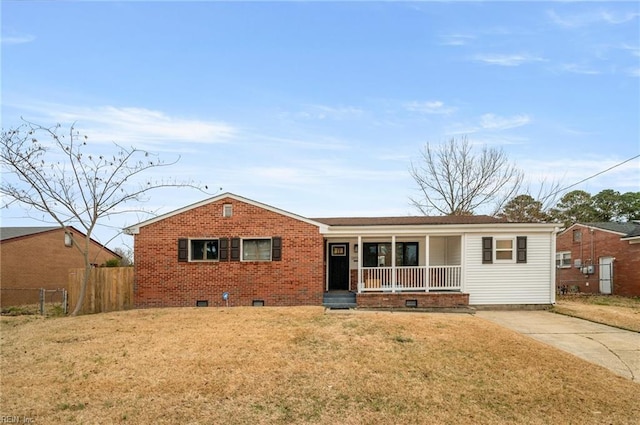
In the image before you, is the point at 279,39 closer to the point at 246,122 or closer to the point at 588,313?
the point at 246,122

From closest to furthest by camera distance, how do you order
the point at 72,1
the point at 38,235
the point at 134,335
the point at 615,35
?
the point at 134,335, the point at 72,1, the point at 615,35, the point at 38,235

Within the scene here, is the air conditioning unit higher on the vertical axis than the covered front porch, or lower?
lower

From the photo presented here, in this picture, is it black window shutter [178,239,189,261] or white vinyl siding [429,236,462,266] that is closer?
black window shutter [178,239,189,261]

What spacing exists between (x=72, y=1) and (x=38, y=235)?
736 inches

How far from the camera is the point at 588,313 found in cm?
1474

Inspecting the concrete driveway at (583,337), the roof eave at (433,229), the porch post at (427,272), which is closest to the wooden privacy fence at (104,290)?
the roof eave at (433,229)

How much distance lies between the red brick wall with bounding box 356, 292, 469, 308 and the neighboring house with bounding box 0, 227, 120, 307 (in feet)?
54.1

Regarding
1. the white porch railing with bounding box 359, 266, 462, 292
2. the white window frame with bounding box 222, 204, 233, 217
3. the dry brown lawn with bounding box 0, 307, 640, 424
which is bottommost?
the dry brown lawn with bounding box 0, 307, 640, 424

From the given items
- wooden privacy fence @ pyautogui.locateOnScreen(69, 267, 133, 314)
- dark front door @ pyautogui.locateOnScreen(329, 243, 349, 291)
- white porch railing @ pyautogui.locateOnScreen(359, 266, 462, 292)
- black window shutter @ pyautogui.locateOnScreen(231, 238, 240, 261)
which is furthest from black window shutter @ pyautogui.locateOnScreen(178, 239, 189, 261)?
white porch railing @ pyautogui.locateOnScreen(359, 266, 462, 292)

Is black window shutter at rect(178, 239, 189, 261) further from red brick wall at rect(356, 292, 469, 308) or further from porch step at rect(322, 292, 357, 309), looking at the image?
red brick wall at rect(356, 292, 469, 308)

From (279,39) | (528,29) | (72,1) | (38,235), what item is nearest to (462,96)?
(528,29)

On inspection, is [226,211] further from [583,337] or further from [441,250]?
[583,337]

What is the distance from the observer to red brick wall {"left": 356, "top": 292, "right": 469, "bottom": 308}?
15984 millimetres

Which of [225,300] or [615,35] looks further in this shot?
[225,300]
